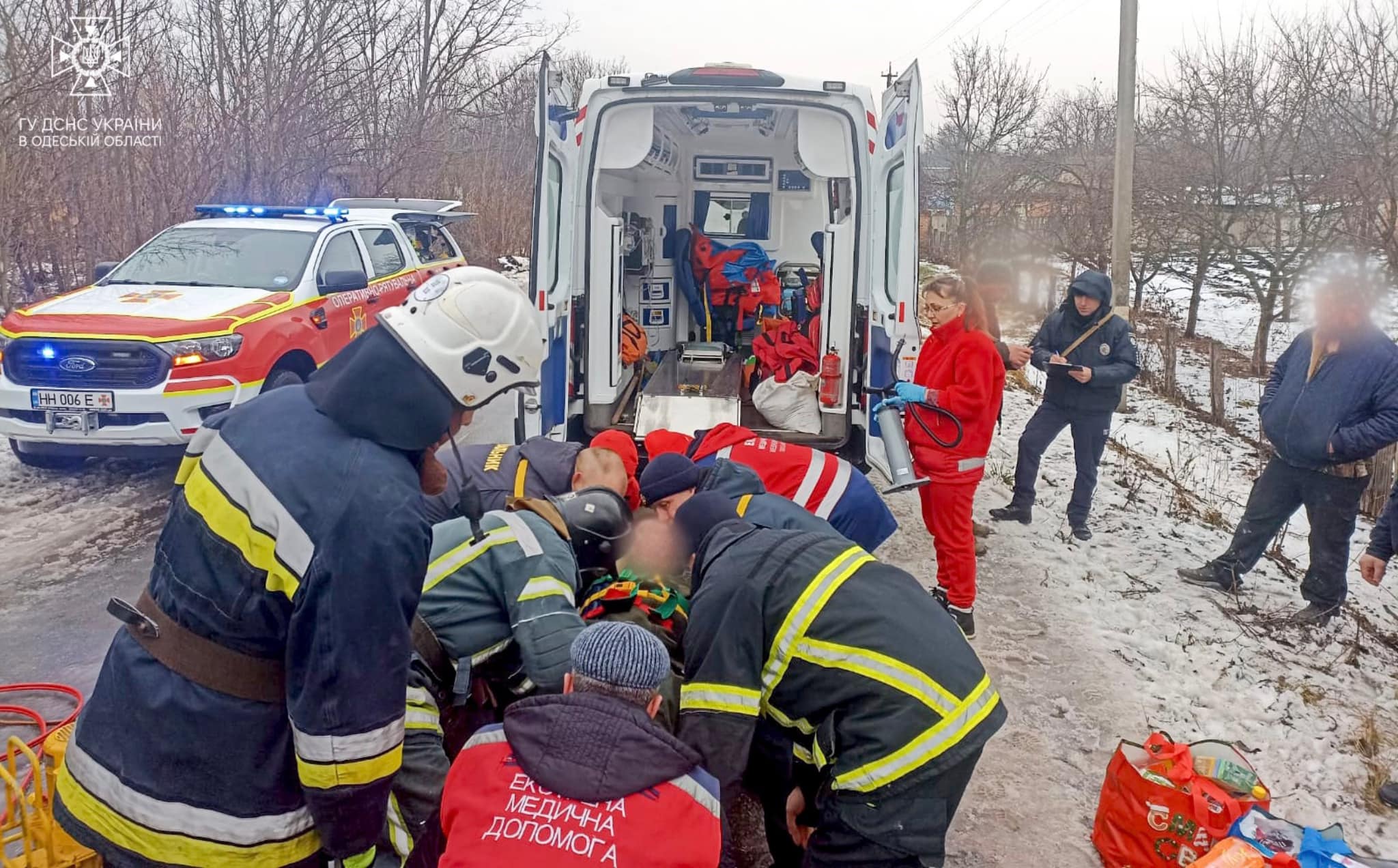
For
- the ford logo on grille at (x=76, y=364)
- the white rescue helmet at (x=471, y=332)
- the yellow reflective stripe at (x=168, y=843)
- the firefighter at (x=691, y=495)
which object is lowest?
the yellow reflective stripe at (x=168, y=843)

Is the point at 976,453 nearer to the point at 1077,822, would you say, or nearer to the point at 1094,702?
the point at 1094,702

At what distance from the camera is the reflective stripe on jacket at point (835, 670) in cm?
245

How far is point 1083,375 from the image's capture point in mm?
6195

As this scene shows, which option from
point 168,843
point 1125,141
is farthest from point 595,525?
point 1125,141

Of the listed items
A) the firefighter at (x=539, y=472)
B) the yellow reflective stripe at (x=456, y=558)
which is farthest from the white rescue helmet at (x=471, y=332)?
the firefighter at (x=539, y=472)

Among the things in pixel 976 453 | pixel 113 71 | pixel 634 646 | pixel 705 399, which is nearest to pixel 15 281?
pixel 113 71

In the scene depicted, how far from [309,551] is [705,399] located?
190 inches

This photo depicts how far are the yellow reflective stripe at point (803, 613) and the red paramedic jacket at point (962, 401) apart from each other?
247 cm

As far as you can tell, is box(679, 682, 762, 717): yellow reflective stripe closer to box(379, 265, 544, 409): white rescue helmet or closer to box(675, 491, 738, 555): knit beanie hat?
box(675, 491, 738, 555): knit beanie hat

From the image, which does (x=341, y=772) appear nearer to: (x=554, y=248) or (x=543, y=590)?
(x=543, y=590)

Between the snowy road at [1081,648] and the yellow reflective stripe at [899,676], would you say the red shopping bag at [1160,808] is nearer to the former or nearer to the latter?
the snowy road at [1081,648]

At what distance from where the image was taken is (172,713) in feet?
6.29

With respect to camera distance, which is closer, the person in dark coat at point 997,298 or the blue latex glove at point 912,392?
the blue latex glove at point 912,392

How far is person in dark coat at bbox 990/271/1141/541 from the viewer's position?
A: 6336 millimetres
